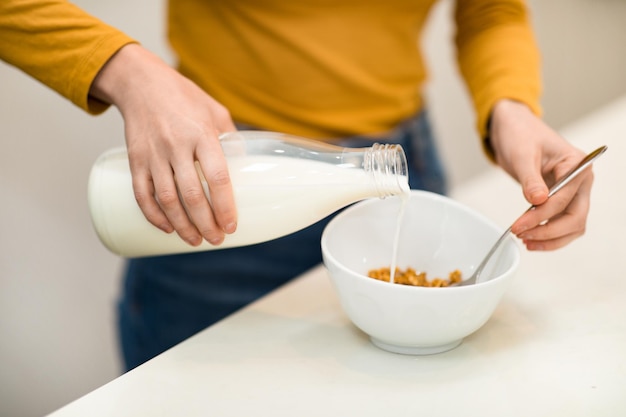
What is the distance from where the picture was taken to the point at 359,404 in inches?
21.1

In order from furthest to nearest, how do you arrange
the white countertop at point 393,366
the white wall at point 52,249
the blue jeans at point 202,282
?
the white wall at point 52,249 < the blue jeans at point 202,282 < the white countertop at point 393,366

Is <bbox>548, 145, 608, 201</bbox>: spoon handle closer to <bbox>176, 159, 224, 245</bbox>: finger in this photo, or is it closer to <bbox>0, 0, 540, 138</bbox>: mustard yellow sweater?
<bbox>0, 0, 540, 138</bbox>: mustard yellow sweater

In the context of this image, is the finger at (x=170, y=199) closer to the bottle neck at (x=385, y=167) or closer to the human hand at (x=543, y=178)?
the bottle neck at (x=385, y=167)

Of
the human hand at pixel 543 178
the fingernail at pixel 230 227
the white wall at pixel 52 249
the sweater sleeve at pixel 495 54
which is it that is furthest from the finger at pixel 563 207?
the white wall at pixel 52 249

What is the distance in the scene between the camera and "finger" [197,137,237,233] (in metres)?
0.54

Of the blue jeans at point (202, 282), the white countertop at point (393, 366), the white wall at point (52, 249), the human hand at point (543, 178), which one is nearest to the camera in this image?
the white countertop at point (393, 366)

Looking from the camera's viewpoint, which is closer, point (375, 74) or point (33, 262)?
point (375, 74)

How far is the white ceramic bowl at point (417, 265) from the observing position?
21.6 inches

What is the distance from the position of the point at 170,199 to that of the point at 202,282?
348mm

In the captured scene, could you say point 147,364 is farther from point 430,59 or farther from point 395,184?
point 430,59

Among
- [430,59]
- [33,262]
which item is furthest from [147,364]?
[430,59]

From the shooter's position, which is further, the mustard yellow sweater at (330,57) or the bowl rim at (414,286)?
the mustard yellow sweater at (330,57)

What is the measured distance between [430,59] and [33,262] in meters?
1.22

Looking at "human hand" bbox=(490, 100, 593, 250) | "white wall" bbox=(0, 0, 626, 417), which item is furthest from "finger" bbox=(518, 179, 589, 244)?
"white wall" bbox=(0, 0, 626, 417)
